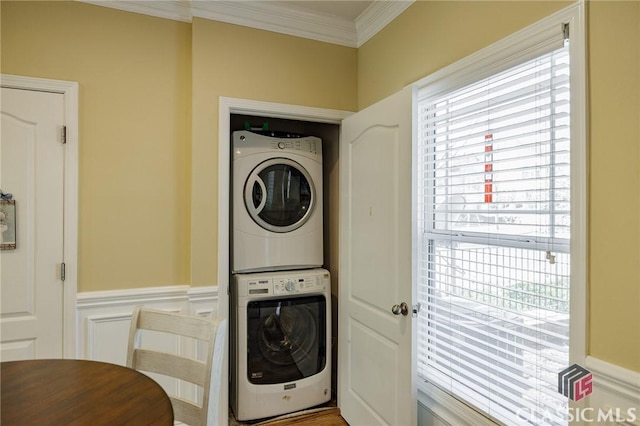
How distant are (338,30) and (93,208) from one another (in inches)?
73.6

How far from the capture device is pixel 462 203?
1638 millimetres

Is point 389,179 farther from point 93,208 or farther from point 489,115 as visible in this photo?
point 93,208

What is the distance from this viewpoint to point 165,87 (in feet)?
7.09

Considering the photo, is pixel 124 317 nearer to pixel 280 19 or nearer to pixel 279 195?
pixel 279 195

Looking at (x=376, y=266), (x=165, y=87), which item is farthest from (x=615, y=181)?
(x=165, y=87)

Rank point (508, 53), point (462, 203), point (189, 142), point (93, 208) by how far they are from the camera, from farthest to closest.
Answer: point (189, 142), point (93, 208), point (462, 203), point (508, 53)

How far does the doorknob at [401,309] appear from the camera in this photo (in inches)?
68.6

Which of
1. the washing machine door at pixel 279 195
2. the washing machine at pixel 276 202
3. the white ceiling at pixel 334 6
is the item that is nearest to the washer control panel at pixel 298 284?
the washing machine at pixel 276 202

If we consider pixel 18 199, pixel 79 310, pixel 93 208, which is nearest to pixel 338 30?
pixel 93 208

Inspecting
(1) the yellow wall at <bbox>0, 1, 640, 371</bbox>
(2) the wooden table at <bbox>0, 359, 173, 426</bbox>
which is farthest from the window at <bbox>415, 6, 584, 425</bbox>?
(2) the wooden table at <bbox>0, 359, 173, 426</bbox>

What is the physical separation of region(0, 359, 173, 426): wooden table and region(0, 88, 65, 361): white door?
83 centimetres

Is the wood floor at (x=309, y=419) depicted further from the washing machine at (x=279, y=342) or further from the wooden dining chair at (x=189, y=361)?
the wooden dining chair at (x=189, y=361)

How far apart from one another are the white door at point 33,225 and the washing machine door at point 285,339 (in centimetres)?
109

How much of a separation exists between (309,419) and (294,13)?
263cm
